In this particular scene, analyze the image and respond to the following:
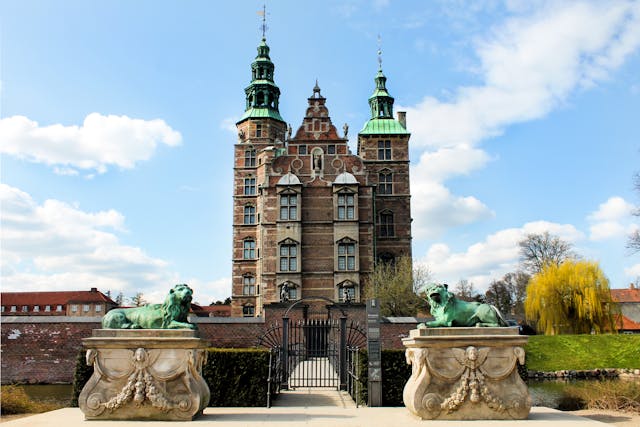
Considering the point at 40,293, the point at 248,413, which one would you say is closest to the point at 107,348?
the point at 248,413

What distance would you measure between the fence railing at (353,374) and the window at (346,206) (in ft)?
71.3

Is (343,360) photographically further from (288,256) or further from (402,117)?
(402,117)

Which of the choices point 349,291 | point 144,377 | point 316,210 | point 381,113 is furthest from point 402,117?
point 144,377

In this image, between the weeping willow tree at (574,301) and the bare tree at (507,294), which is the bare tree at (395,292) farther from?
the bare tree at (507,294)

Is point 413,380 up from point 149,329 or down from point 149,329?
down

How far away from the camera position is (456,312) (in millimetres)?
9422

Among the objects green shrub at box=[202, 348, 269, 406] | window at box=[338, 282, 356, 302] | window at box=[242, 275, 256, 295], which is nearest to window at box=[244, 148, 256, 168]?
window at box=[242, 275, 256, 295]

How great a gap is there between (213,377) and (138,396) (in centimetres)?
363

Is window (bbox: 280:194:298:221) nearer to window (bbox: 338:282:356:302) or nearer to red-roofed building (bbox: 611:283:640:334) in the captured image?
window (bbox: 338:282:356:302)

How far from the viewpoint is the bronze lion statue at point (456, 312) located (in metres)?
9.34

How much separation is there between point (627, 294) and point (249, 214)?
47.6m

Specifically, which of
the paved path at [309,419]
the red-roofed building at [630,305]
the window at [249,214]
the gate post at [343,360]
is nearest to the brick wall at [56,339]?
the gate post at [343,360]

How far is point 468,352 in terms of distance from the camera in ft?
29.0

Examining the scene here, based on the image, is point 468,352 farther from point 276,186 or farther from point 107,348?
point 276,186
